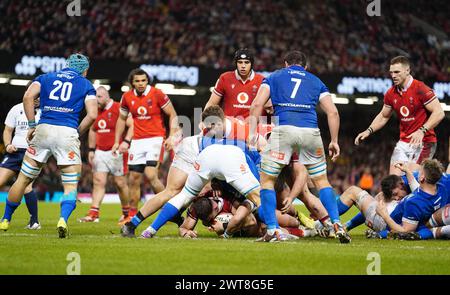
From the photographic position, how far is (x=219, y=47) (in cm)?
3138

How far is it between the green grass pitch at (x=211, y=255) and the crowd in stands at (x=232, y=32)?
18739 millimetres

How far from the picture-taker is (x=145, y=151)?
47.5 ft

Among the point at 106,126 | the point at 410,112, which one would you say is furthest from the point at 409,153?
the point at 106,126

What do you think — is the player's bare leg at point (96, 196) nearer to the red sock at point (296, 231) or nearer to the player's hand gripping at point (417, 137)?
the red sock at point (296, 231)

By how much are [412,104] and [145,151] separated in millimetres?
4922

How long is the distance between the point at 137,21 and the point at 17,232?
2074 centimetres

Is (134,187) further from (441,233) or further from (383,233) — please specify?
(441,233)

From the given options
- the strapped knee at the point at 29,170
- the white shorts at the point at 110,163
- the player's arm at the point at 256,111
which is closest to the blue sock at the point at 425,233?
the player's arm at the point at 256,111

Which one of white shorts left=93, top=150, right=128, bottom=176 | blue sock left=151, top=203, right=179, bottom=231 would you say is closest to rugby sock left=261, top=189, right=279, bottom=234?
blue sock left=151, top=203, right=179, bottom=231

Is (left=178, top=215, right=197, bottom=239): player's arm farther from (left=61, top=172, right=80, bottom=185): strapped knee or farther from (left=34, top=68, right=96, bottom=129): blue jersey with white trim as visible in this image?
(left=34, top=68, right=96, bottom=129): blue jersey with white trim

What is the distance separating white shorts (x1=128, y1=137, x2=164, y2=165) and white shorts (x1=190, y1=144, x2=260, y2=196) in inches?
188

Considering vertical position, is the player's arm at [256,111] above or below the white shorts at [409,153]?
above

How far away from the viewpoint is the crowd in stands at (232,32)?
28906 mm
